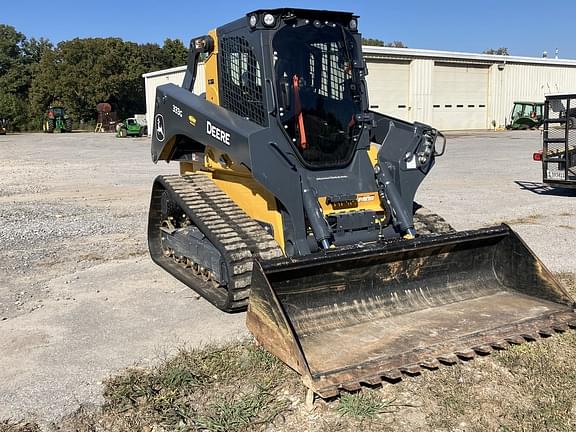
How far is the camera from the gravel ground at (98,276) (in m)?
4.33

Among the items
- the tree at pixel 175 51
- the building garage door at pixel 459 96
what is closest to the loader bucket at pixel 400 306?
the building garage door at pixel 459 96

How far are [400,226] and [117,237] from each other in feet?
14.5

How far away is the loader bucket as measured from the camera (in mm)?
3906

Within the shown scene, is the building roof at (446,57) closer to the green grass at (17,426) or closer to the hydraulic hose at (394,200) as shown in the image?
the hydraulic hose at (394,200)

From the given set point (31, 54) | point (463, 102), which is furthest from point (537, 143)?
point (31, 54)

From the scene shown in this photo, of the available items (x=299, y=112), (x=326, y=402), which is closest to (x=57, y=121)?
(x=299, y=112)

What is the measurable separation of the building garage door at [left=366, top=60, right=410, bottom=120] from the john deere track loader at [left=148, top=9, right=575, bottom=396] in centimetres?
2792

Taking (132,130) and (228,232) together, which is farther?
(132,130)

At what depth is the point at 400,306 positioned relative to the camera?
15.9 ft

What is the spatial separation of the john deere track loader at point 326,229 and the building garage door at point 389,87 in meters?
27.9

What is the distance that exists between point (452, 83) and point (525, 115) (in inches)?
216

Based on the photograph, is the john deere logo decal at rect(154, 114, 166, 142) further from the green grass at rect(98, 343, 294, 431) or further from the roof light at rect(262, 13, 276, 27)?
the green grass at rect(98, 343, 294, 431)

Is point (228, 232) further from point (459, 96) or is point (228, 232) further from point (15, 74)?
point (15, 74)

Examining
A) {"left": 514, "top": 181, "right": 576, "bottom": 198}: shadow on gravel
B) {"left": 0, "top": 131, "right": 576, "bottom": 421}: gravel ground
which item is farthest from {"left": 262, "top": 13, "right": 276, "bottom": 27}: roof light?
{"left": 514, "top": 181, "right": 576, "bottom": 198}: shadow on gravel
